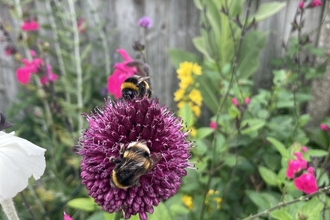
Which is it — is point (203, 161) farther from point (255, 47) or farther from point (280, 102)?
point (255, 47)

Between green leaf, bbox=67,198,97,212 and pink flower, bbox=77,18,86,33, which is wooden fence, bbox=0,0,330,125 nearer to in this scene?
pink flower, bbox=77,18,86,33

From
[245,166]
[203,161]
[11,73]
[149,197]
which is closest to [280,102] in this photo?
[245,166]

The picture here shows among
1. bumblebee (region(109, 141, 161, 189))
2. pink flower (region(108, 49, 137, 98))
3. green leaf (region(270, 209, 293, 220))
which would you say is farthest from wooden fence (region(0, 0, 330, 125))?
bumblebee (region(109, 141, 161, 189))

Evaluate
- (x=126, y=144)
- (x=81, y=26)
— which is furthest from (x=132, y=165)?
(x=81, y=26)

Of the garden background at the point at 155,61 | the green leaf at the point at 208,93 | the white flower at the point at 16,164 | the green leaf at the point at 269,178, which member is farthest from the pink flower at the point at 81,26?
the white flower at the point at 16,164

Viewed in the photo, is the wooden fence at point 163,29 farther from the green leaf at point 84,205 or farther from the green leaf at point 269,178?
the green leaf at point 84,205
